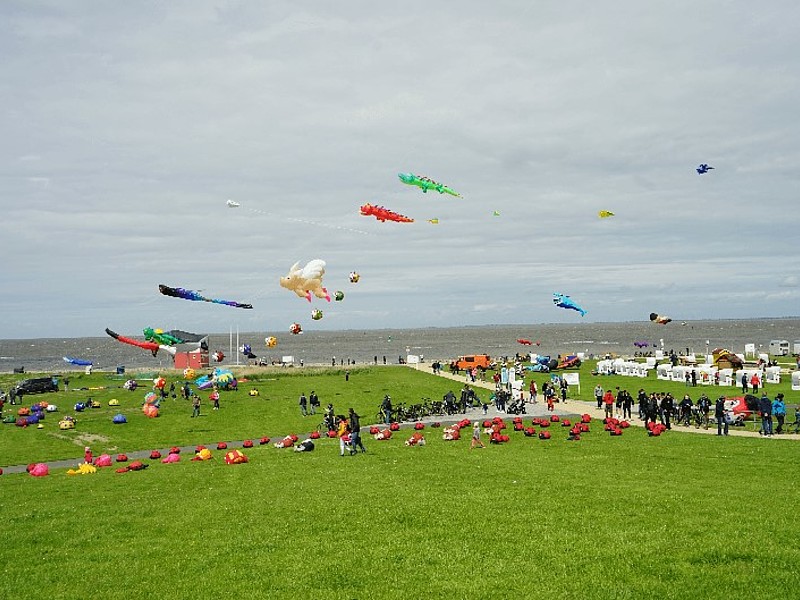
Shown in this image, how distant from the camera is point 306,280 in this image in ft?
115

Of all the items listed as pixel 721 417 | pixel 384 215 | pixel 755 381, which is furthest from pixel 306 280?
pixel 755 381

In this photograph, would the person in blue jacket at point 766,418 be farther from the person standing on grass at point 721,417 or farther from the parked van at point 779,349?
the parked van at point 779,349

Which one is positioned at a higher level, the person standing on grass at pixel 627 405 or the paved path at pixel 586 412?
the person standing on grass at pixel 627 405

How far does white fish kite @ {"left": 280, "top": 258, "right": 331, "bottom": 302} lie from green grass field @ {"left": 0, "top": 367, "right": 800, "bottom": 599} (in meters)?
9.76

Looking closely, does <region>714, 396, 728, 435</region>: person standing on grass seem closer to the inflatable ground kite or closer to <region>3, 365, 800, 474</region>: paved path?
<region>3, 365, 800, 474</region>: paved path

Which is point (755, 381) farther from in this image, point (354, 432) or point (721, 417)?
point (354, 432)

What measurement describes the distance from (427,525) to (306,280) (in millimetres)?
21021

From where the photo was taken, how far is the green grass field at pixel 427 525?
40.5 feet

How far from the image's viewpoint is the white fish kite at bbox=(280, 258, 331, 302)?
35125mm

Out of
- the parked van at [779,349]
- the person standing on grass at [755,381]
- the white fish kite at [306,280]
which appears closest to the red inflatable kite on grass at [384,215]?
the white fish kite at [306,280]

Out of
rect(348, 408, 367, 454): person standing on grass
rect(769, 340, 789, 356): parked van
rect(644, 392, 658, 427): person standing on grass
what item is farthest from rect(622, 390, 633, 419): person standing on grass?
rect(769, 340, 789, 356): parked van

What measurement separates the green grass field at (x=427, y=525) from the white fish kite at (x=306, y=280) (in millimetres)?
9764

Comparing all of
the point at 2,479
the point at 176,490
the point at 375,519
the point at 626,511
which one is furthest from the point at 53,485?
the point at 626,511

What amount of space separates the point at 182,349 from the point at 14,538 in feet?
224
